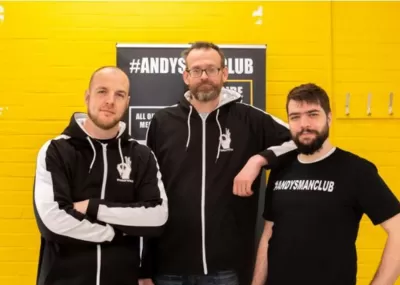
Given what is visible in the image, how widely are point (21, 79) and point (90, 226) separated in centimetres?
168

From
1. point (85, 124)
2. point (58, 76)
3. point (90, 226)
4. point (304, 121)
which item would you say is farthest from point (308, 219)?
point (58, 76)

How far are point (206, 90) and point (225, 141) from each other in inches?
11.6

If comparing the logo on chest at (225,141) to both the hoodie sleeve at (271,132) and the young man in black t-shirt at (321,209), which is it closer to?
the hoodie sleeve at (271,132)

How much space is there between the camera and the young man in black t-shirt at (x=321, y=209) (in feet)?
6.33

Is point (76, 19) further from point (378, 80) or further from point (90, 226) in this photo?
point (378, 80)

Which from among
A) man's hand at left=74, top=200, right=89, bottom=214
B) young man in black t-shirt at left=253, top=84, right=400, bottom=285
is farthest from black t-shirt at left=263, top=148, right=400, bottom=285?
man's hand at left=74, top=200, right=89, bottom=214

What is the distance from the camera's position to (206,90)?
241 centimetres

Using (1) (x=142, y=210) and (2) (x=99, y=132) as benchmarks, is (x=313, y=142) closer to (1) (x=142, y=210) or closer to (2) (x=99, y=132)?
(1) (x=142, y=210)

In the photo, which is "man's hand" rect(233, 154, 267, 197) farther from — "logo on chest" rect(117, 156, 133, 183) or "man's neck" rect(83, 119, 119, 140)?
"man's neck" rect(83, 119, 119, 140)

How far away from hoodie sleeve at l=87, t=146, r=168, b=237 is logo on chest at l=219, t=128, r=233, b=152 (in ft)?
1.34

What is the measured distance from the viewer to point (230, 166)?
7.89 feet

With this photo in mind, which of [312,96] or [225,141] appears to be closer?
[312,96]

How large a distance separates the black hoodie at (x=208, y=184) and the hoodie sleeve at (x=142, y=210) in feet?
0.68

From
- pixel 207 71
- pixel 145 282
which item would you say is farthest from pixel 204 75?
pixel 145 282
